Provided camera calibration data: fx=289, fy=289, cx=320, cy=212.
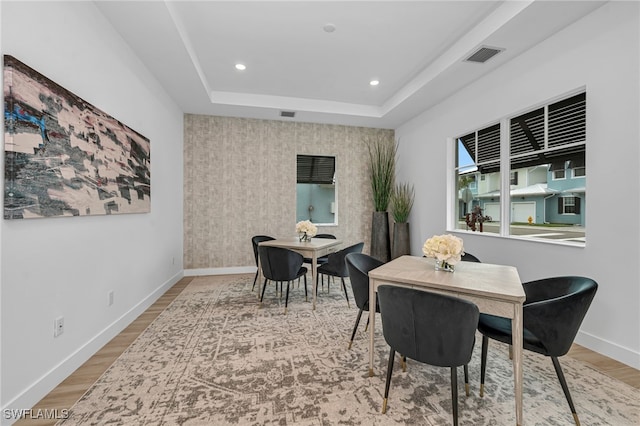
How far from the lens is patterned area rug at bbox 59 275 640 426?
5.50 ft

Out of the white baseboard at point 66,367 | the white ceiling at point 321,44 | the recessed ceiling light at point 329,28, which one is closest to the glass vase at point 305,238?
the white baseboard at point 66,367

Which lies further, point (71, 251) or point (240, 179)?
point (240, 179)

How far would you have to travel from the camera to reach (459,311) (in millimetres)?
1454

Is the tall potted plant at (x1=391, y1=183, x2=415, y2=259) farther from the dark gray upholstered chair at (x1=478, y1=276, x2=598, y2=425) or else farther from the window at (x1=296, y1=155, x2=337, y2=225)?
the dark gray upholstered chair at (x1=478, y1=276, x2=598, y2=425)

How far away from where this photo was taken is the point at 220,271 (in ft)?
17.4

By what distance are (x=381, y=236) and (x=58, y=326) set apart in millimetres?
4732

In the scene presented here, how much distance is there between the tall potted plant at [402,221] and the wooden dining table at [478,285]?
116 inches

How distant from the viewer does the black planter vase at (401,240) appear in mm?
5328

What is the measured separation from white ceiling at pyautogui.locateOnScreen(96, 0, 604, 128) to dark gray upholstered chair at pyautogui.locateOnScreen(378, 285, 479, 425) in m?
2.61

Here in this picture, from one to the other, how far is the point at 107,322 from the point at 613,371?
416cm

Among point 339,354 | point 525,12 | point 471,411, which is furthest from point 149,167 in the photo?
point 525,12

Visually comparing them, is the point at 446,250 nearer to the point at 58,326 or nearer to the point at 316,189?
the point at 58,326

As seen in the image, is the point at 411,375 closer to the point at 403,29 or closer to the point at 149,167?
the point at 403,29

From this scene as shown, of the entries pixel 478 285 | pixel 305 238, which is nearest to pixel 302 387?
pixel 478 285
